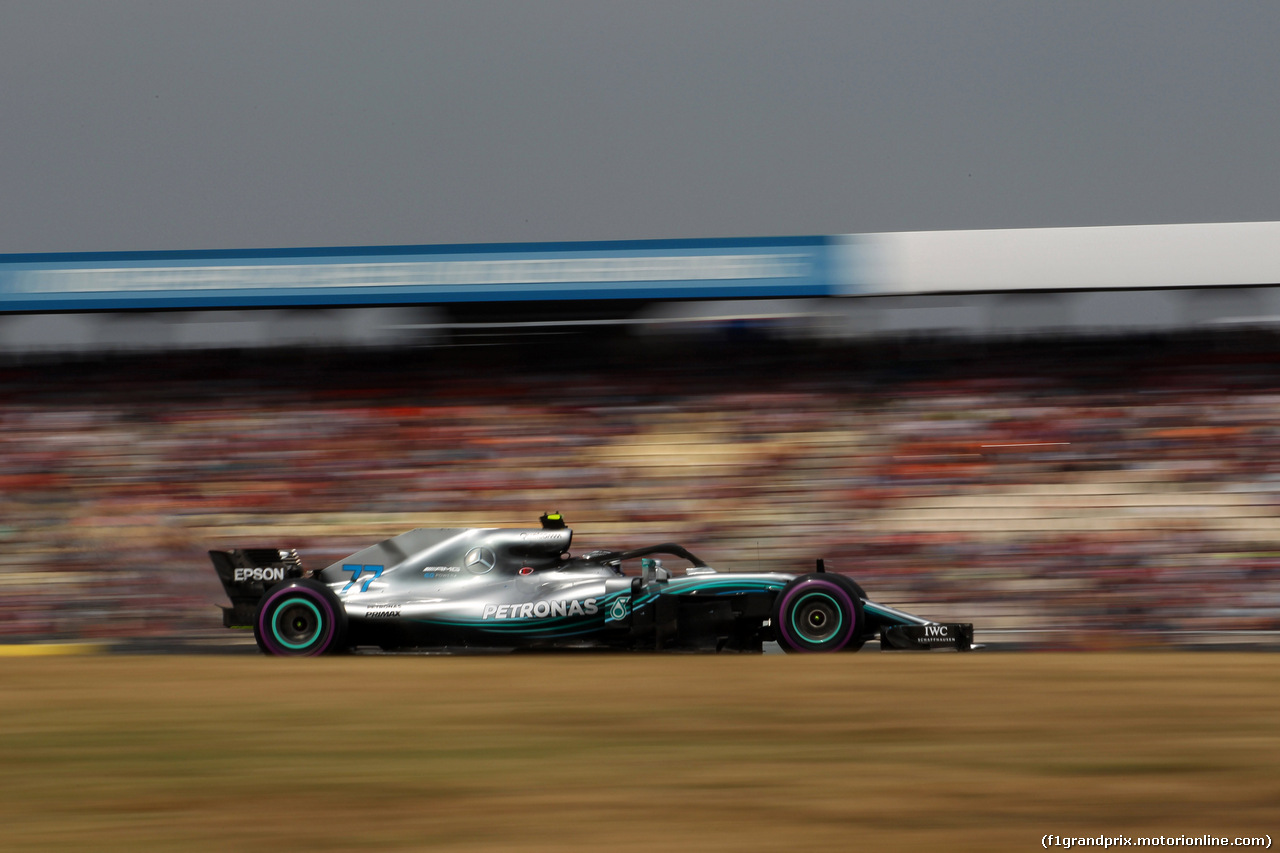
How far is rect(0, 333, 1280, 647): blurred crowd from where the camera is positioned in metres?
12.8

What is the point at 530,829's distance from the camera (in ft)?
14.4

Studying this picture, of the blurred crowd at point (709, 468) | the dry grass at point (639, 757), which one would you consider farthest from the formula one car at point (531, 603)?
the blurred crowd at point (709, 468)

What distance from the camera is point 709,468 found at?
537 inches

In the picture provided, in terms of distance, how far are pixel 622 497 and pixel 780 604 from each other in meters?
4.39

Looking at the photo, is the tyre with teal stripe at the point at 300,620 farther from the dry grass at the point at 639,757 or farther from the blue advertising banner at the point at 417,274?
the blue advertising banner at the point at 417,274

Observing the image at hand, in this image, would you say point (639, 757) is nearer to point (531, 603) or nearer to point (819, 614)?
point (819, 614)

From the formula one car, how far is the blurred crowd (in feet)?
10.5

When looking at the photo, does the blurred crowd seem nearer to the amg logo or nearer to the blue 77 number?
the amg logo

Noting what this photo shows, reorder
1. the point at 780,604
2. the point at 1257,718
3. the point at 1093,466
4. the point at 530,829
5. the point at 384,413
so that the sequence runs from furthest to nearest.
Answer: the point at 384,413 < the point at 1093,466 < the point at 780,604 < the point at 1257,718 < the point at 530,829

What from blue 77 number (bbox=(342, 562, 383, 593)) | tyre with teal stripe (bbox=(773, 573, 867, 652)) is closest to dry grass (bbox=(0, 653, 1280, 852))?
tyre with teal stripe (bbox=(773, 573, 867, 652))

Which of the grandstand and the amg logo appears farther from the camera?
the grandstand

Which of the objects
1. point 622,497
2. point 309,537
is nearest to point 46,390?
point 309,537

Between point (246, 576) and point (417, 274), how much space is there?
545cm

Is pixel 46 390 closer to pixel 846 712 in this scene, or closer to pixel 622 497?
pixel 622 497
